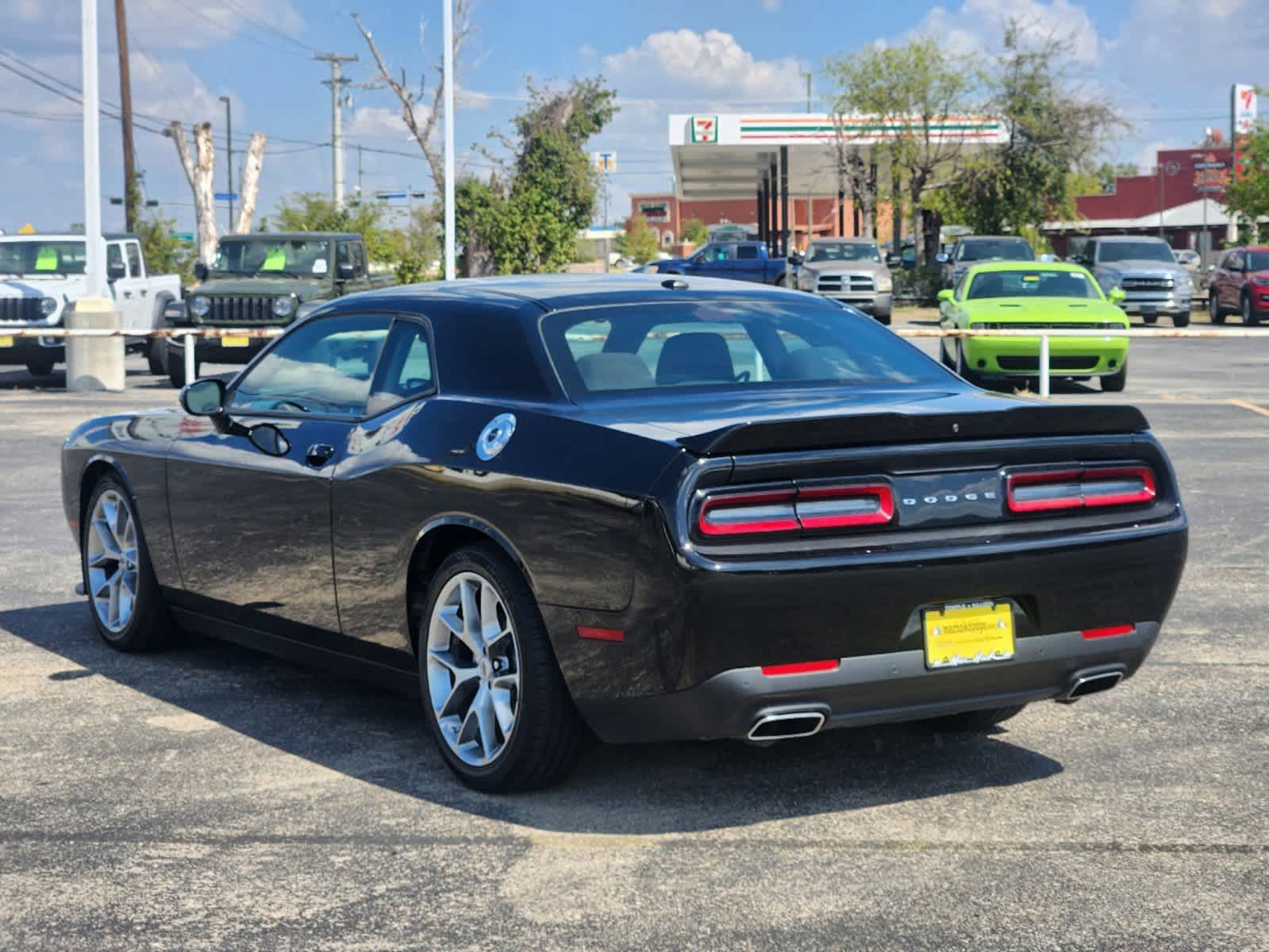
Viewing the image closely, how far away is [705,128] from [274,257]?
3514 centimetres

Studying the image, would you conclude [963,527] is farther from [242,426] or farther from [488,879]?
[242,426]

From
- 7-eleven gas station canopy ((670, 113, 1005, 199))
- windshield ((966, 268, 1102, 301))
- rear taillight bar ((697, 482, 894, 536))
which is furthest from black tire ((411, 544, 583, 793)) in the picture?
7-eleven gas station canopy ((670, 113, 1005, 199))

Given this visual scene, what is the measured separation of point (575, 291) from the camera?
6.01 metres

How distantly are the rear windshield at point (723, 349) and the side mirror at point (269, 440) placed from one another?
115 centimetres

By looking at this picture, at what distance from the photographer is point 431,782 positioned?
5.48 meters

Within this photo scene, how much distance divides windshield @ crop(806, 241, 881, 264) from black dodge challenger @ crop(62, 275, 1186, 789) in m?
31.4

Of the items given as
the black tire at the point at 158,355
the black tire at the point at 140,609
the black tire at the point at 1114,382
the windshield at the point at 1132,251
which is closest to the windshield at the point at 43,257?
the black tire at the point at 158,355

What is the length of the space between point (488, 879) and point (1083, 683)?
1811 millimetres

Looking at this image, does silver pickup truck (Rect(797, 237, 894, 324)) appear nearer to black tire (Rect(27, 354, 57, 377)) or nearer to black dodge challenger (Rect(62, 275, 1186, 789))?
black tire (Rect(27, 354, 57, 377))

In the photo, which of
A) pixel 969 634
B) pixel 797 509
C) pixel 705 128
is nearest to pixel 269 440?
pixel 797 509

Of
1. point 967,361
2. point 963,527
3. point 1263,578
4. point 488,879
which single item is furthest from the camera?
point 967,361

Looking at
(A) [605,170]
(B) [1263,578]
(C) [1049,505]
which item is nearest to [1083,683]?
(C) [1049,505]

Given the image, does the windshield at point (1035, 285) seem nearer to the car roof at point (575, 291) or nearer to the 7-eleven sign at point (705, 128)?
the car roof at point (575, 291)

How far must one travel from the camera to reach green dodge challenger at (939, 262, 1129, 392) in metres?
20.9
